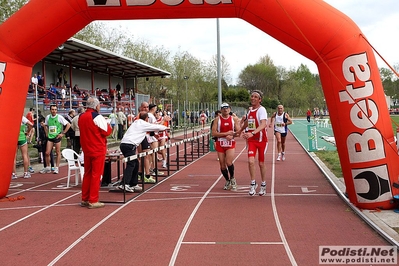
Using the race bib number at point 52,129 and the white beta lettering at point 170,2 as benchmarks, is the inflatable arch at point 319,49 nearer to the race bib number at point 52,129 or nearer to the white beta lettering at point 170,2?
the white beta lettering at point 170,2

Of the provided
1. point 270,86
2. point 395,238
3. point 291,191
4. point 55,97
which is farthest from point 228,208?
point 270,86

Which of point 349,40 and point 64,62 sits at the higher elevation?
point 64,62

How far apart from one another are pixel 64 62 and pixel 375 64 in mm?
23201

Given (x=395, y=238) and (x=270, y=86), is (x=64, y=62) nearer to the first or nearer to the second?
(x=395, y=238)

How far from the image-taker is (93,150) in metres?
8.55

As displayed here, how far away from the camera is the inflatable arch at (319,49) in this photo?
7.88 m

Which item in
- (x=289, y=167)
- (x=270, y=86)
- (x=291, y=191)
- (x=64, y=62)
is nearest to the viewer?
(x=291, y=191)

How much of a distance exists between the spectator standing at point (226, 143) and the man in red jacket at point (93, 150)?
2.81 m

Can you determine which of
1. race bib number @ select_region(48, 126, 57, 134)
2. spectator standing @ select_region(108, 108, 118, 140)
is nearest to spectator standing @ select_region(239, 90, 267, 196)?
race bib number @ select_region(48, 126, 57, 134)

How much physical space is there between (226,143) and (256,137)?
112 centimetres

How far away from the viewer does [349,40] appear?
7965 mm

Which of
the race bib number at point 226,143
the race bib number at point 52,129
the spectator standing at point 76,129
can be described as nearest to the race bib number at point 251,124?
the race bib number at point 226,143

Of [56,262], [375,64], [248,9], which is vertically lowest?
[56,262]

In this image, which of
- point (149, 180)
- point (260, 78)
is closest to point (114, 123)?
point (149, 180)
